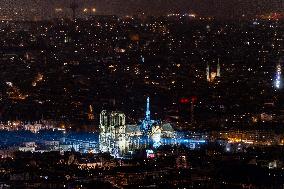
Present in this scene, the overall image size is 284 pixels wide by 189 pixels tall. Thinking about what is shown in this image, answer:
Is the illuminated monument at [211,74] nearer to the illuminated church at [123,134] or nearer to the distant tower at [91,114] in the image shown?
the distant tower at [91,114]

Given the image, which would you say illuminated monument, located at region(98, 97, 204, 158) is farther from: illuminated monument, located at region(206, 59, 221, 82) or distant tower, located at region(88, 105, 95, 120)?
illuminated monument, located at region(206, 59, 221, 82)

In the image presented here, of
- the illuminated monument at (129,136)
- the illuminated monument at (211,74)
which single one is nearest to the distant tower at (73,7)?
the illuminated monument at (211,74)

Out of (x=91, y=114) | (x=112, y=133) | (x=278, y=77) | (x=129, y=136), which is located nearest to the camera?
(x=129, y=136)

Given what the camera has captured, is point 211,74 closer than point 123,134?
No

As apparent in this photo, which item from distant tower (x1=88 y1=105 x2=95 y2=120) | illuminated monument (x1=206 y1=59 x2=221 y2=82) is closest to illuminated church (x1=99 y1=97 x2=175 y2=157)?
distant tower (x1=88 y1=105 x2=95 y2=120)

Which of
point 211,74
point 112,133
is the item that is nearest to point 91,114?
point 112,133

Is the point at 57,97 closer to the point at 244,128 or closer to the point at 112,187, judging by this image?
the point at 244,128

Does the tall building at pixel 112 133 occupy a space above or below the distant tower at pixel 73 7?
below

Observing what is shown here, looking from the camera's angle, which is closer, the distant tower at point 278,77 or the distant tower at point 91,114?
the distant tower at point 91,114

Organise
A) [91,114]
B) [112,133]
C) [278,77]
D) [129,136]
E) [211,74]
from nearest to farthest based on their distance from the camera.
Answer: [129,136], [112,133], [91,114], [278,77], [211,74]

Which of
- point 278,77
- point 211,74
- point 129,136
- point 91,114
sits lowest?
point 129,136

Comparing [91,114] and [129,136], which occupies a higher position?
[91,114]

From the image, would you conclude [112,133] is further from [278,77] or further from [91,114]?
[278,77]
